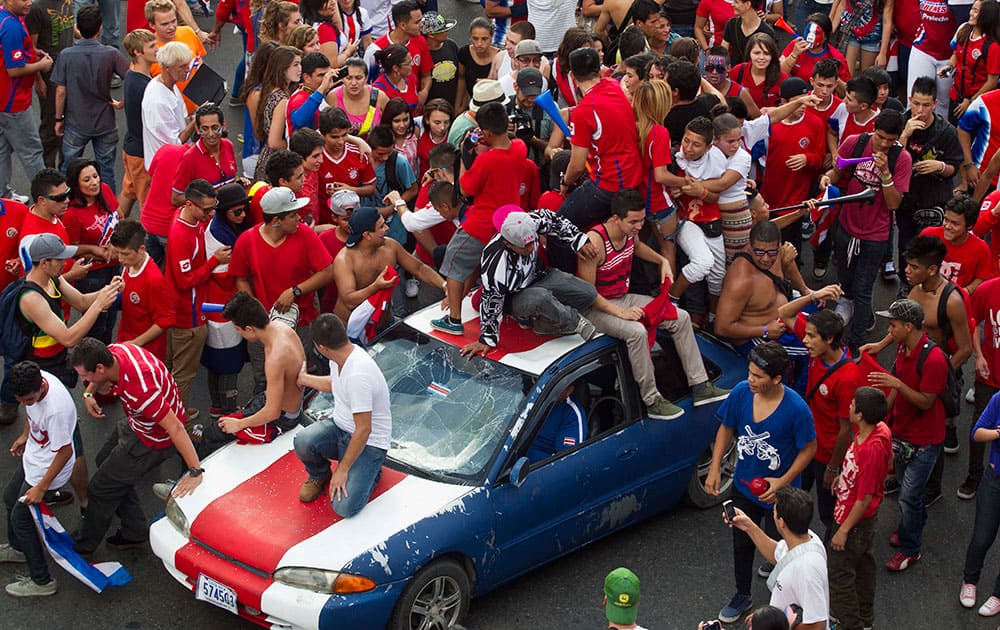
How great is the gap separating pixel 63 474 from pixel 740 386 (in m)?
4.20

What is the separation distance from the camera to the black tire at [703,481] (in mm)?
8647

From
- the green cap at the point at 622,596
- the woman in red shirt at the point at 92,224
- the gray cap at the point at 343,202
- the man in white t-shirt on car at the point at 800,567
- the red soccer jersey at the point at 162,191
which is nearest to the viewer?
the green cap at the point at 622,596

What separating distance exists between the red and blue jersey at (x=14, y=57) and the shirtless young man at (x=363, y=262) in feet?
15.4

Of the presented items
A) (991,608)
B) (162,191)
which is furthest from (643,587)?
(162,191)

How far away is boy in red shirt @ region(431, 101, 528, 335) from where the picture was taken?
886cm

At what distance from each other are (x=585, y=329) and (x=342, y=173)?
10.1 ft

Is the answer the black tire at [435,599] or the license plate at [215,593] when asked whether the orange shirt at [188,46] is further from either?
the black tire at [435,599]

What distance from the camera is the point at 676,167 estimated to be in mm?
9469

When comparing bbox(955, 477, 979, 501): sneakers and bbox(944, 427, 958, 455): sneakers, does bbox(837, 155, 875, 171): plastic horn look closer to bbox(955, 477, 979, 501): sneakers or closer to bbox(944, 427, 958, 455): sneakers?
bbox(944, 427, 958, 455): sneakers

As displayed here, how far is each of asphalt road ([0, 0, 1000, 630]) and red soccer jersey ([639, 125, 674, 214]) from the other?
2.26 metres

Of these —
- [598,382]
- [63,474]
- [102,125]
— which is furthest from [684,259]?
[102,125]

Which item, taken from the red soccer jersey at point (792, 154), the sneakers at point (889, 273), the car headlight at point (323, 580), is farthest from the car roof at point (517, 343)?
the sneakers at point (889, 273)

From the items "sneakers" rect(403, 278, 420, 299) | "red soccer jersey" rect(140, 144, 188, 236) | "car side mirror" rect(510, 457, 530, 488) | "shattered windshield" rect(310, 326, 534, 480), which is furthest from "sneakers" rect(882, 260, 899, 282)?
"red soccer jersey" rect(140, 144, 188, 236)

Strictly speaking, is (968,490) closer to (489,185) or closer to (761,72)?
(489,185)
